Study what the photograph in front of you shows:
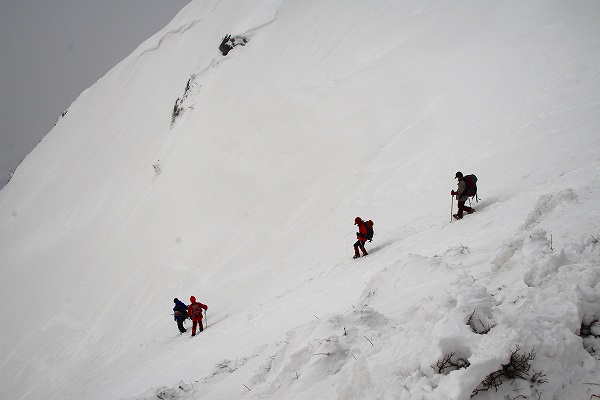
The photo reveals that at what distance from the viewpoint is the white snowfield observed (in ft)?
9.17

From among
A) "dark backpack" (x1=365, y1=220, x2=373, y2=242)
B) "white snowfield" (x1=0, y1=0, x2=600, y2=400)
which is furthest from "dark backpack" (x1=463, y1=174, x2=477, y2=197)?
"dark backpack" (x1=365, y1=220, x2=373, y2=242)

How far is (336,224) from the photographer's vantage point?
39.9ft

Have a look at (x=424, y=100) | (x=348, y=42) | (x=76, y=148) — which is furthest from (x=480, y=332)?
(x=76, y=148)

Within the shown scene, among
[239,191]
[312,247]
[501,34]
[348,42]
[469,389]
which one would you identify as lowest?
[469,389]

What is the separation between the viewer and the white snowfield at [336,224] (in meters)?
2.79

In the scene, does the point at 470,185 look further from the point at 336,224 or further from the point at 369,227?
the point at 336,224

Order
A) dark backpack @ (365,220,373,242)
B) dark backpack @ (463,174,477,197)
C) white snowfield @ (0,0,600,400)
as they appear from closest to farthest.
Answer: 1. white snowfield @ (0,0,600,400)
2. dark backpack @ (463,174,477,197)
3. dark backpack @ (365,220,373,242)

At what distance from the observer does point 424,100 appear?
15258 mm

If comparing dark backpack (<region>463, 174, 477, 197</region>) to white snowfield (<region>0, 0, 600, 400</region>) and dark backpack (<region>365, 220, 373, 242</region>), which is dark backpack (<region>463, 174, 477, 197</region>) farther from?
dark backpack (<region>365, 220, 373, 242</region>)

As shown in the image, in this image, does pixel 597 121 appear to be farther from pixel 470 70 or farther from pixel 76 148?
pixel 76 148

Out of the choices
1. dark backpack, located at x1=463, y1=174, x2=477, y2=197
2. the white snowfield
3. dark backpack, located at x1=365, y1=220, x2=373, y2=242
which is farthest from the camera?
dark backpack, located at x1=365, y1=220, x2=373, y2=242

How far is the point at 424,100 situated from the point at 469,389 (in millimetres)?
14793

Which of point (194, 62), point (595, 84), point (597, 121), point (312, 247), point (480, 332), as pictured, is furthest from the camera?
point (194, 62)

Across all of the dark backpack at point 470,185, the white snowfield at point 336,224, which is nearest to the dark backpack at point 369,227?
the white snowfield at point 336,224
